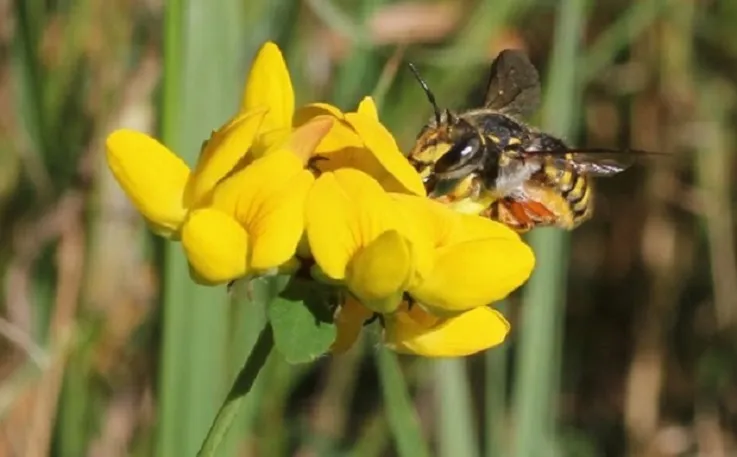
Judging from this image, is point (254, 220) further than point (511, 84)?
No

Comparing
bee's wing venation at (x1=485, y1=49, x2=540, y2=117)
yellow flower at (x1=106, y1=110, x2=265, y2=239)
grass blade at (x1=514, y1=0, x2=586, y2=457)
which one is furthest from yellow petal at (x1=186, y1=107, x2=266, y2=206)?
grass blade at (x1=514, y1=0, x2=586, y2=457)

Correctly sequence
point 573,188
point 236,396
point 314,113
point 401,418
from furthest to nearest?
1. point 401,418
2. point 573,188
3. point 314,113
4. point 236,396

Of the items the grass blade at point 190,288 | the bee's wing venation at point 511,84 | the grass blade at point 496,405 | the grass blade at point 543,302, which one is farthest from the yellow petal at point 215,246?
the grass blade at point 496,405

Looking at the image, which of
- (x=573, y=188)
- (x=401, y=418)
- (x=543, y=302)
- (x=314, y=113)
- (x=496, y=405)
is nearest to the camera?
(x=314, y=113)

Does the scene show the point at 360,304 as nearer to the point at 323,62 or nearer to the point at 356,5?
the point at 356,5

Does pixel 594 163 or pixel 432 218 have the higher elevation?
pixel 432 218

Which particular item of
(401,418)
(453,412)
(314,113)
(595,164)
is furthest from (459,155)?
(453,412)

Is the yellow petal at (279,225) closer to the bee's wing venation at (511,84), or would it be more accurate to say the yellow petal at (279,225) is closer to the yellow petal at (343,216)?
the yellow petal at (343,216)

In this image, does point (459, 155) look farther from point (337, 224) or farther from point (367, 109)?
point (337, 224)

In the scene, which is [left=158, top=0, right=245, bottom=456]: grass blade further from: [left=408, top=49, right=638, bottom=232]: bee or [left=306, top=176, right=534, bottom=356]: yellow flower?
[left=306, top=176, right=534, bottom=356]: yellow flower
